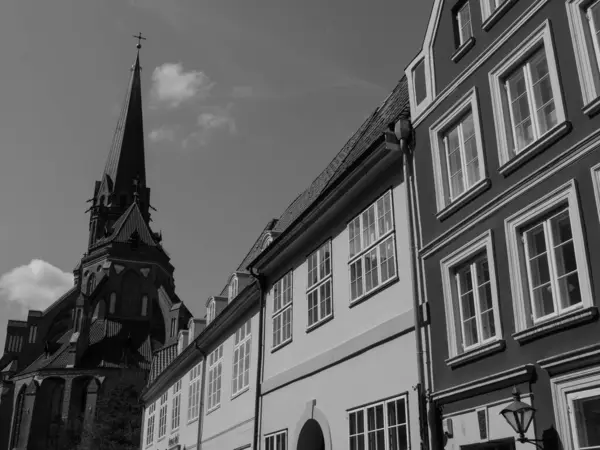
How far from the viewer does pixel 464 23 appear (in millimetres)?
11852

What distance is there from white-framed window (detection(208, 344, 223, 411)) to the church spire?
72.1 metres

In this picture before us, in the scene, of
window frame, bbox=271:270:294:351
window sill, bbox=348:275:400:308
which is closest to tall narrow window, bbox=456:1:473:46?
window sill, bbox=348:275:400:308

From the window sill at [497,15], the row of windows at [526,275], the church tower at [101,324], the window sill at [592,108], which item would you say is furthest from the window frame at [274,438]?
the church tower at [101,324]

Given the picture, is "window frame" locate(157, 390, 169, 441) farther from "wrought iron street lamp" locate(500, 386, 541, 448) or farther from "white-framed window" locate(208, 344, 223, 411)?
"wrought iron street lamp" locate(500, 386, 541, 448)

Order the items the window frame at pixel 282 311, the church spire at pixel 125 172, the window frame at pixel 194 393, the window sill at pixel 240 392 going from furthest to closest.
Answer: the church spire at pixel 125 172 → the window frame at pixel 194 393 → the window sill at pixel 240 392 → the window frame at pixel 282 311

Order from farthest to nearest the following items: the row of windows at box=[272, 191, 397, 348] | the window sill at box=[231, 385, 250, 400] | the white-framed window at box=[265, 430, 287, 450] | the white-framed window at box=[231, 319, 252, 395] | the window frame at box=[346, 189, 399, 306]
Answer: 1. the white-framed window at box=[231, 319, 252, 395]
2. the window sill at box=[231, 385, 250, 400]
3. the white-framed window at box=[265, 430, 287, 450]
4. the row of windows at box=[272, 191, 397, 348]
5. the window frame at box=[346, 189, 399, 306]

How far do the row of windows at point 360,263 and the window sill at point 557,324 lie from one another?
361 cm

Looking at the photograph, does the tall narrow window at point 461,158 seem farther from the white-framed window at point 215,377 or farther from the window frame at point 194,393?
the window frame at point 194,393

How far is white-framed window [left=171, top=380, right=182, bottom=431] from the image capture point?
27.9 meters

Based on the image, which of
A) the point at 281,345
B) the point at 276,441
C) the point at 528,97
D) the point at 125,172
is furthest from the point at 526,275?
the point at 125,172

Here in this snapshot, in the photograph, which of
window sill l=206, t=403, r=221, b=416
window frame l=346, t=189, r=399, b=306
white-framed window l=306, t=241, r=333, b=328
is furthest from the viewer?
window sill l=206, t=403, r=221, b=416

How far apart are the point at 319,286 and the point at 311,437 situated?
10.9 feet

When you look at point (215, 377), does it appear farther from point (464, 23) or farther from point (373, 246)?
point (464, 23)

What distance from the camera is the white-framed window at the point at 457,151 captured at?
35.2ft
